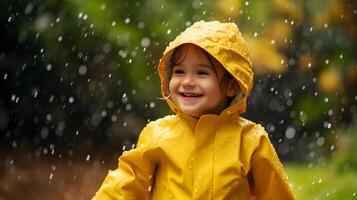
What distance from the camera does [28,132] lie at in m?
10.8

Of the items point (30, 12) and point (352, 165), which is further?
point (352, 165)

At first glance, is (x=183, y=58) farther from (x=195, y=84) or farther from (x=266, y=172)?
(x=266, y=172)

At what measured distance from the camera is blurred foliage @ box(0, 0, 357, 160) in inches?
389

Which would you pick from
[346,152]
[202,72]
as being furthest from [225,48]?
[346,152]

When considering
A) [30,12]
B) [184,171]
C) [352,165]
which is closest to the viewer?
[184,171]

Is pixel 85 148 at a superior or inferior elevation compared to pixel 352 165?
superior

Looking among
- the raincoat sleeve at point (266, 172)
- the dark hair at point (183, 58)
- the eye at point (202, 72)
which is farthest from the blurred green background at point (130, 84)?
the raincoat sleeve at point (266, 172)

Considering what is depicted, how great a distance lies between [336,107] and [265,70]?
3.83 ft

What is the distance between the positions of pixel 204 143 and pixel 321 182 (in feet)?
24.3

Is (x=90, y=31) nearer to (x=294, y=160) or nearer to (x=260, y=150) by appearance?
(x=294, y=160)

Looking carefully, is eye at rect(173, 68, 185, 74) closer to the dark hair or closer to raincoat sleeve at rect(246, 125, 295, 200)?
the dark hair

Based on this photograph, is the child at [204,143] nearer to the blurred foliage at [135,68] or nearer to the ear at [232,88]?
the ear at [232,88]

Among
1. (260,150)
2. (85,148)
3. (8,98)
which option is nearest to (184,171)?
(260,150)

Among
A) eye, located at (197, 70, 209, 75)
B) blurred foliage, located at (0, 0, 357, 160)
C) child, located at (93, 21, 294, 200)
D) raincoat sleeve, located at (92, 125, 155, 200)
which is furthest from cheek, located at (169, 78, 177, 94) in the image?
blurred foliage, located at (0, 0, 357, 160)
